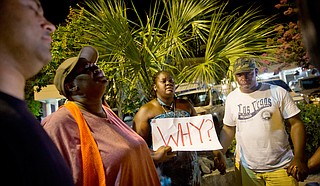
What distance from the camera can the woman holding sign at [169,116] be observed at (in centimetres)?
314

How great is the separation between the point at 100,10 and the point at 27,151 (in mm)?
4111

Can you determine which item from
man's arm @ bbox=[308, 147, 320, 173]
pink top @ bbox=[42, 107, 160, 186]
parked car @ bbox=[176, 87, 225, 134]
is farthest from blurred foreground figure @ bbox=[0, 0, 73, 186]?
parked car @ bbox=[176, 87, 225, 134]

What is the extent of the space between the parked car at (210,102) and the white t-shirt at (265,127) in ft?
9.24

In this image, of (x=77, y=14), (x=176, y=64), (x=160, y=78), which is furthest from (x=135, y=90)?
(x=77, y=14)

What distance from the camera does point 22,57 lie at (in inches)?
42.7

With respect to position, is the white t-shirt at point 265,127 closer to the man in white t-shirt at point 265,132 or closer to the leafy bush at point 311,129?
the man in white t-shirt at point 265,132

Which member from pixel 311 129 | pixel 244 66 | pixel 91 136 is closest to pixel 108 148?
pixel 91 136

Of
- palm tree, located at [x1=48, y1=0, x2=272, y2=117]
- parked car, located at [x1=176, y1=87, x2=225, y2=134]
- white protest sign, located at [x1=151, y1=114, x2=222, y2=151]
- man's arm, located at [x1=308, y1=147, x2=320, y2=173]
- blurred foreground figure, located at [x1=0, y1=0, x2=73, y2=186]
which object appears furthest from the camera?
parked car, located at [x1=176, y1=87, x2=225, y2=134]

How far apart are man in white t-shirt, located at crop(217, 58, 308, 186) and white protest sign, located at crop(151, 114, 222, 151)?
0.41 metres

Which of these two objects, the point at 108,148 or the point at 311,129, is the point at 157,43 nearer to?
the point at 108,148

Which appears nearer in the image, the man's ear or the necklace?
the man's ear

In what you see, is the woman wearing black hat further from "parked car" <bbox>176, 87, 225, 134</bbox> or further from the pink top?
"parked car" <bbox>176, 87, 225, 134</bbox>

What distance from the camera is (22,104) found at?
1048 mm

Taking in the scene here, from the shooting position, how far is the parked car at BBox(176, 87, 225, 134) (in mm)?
6320
